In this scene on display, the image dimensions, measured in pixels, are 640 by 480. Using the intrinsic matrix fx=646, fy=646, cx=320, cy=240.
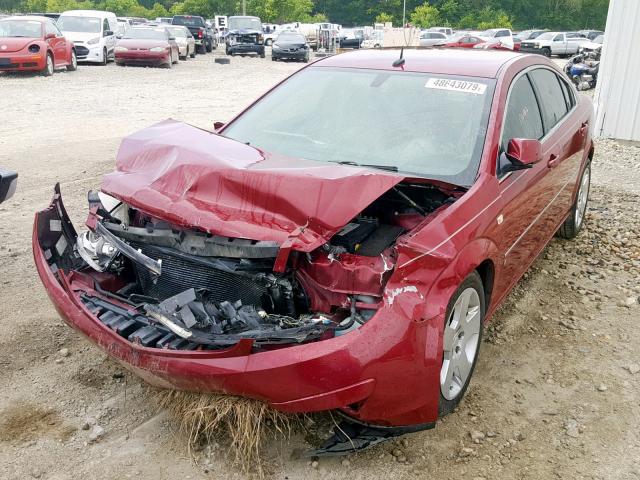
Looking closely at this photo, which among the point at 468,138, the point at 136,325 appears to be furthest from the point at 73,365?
the point at 468,138

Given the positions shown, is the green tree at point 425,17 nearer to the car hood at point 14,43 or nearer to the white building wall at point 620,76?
the car hood at point 14,43

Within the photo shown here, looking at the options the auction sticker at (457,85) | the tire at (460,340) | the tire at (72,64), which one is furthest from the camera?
the tire at (72,64)

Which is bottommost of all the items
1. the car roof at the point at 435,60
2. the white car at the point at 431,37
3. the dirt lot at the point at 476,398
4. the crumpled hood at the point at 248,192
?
the dirt lot at the point at 476,398

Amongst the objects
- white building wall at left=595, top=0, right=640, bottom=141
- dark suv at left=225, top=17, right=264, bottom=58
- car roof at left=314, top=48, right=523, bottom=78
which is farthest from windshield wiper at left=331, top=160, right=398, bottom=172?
dark suv at left=225, top=17, right=264, bottom=58

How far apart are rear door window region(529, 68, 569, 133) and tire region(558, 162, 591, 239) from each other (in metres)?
0.89

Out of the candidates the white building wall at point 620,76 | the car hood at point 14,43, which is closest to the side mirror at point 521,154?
the white building wall at point 620,76

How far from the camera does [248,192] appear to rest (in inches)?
122

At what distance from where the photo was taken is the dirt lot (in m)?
2.98

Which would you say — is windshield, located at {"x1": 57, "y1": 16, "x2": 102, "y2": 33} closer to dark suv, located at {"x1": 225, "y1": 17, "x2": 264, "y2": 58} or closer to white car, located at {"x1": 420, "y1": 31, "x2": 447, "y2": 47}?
dark suv, located at {"x1": 225, "y1": 17, "x2": 264, "y2": 58}

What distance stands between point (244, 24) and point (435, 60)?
1218 inches

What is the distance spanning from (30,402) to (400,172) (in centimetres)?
233

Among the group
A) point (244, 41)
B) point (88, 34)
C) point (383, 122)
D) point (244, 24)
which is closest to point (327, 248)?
point (383, 122)

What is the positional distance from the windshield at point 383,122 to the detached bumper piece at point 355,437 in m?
1.35

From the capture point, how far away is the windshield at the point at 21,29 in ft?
55.9
